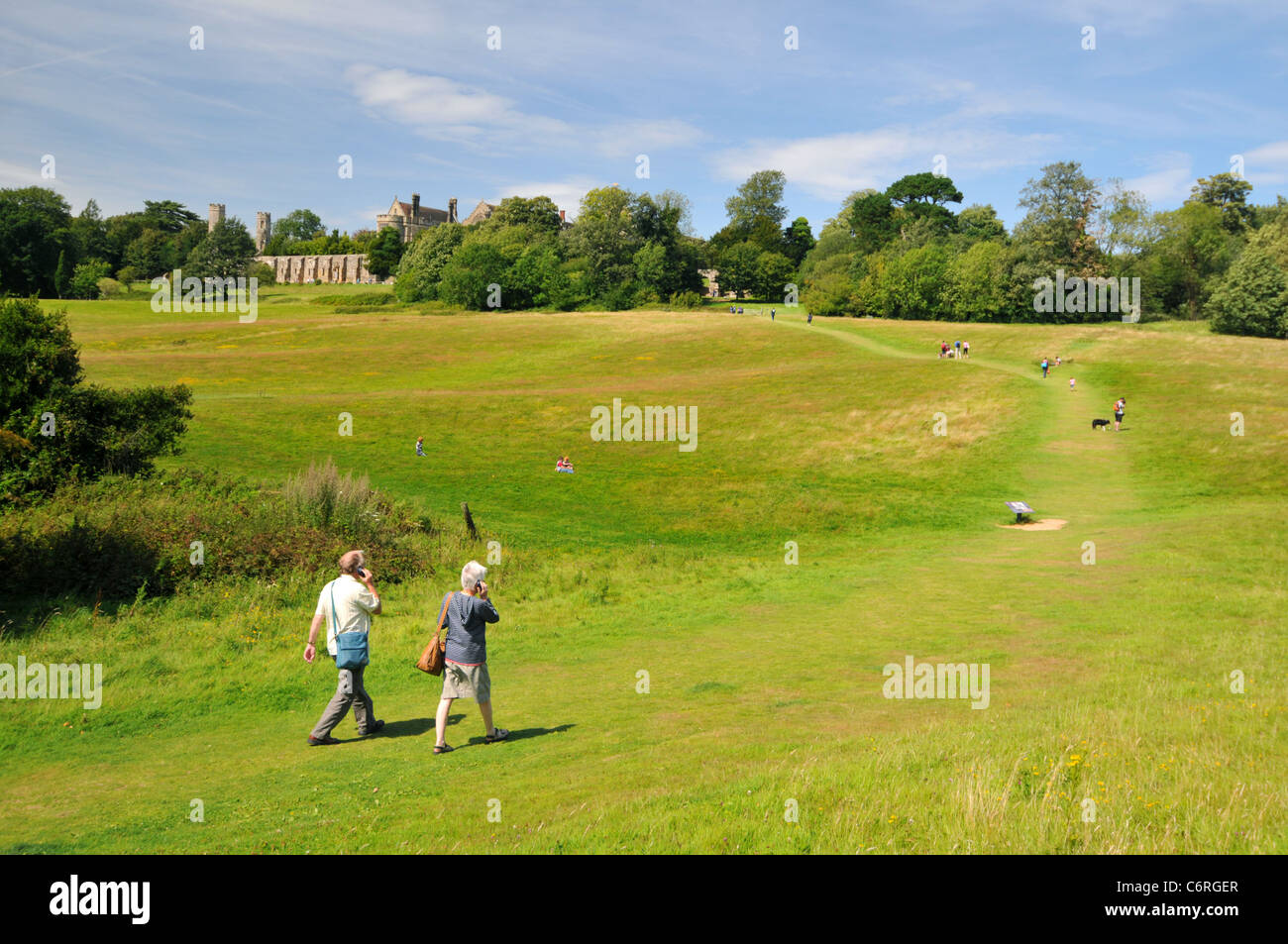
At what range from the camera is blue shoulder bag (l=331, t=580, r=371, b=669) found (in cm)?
1213

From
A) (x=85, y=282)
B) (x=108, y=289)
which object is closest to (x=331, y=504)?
(x=85, y=282)

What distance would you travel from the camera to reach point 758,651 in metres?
17.9

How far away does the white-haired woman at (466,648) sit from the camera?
37.9 feet

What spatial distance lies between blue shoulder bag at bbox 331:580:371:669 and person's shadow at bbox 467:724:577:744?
6.78 feet

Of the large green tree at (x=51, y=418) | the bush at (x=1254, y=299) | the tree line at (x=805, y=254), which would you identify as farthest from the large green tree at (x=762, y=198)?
the large green tree at (x=51, y=418)

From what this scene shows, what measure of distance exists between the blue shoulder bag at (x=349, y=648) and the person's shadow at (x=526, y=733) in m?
2.07

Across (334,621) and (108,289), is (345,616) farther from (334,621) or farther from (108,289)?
(108,289)

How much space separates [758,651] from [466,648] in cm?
827

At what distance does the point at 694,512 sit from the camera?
37.5 m

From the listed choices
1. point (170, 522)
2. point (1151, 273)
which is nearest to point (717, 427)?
point (170, 522)

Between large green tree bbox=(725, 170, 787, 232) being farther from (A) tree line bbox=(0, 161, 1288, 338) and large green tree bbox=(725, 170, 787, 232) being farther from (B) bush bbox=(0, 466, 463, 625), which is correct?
(B) bush bbox=(0, 466, 463, 625)

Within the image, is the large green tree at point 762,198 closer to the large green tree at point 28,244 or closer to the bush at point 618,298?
the bush at point 618,298
